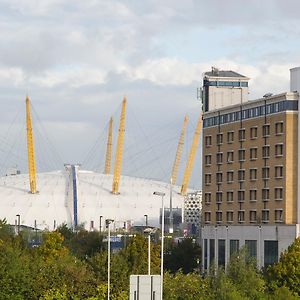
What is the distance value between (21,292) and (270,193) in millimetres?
55761

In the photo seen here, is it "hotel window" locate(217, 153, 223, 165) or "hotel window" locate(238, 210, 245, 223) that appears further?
"hotel window" locate(217, 153, 223, 165)

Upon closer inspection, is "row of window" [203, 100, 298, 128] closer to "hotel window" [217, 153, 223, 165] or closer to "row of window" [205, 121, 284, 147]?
"row of window" [205, 121, 284, 147]

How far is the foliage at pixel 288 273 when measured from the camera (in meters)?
97.4

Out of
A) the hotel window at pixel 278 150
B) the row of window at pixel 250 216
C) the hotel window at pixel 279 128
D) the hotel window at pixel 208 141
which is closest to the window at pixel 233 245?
the row of window at pixel 250 216

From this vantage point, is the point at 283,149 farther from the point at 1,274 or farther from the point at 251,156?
the point at 1,274

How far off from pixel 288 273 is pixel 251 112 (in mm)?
45747

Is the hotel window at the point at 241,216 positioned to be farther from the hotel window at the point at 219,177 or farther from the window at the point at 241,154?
the hotel window at the point at 219,177

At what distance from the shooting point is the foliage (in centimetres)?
9744

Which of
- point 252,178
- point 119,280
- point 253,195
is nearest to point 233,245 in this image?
point 253,195

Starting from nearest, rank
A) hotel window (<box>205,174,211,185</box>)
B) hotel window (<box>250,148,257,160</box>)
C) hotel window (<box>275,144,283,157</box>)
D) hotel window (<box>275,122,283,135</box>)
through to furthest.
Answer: hotel window (<box>275,122,283,135</box>) → hotel window (<box>275,144,283,157</box>) → hotel window (<box>250,148,257,160</box>) → hotel window (<box>205,174,211,185</box>)

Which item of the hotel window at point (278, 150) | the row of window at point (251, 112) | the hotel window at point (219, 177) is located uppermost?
the row of window at point (251, 112)

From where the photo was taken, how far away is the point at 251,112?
143250 millimetres

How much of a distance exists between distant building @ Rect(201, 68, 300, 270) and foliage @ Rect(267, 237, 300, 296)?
30002 millimetres

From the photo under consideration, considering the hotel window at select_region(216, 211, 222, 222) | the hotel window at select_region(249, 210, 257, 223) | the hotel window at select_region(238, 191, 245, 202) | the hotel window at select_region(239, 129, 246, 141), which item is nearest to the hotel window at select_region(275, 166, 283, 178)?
the hotel window at select_region(249, 210, 257, 223)
